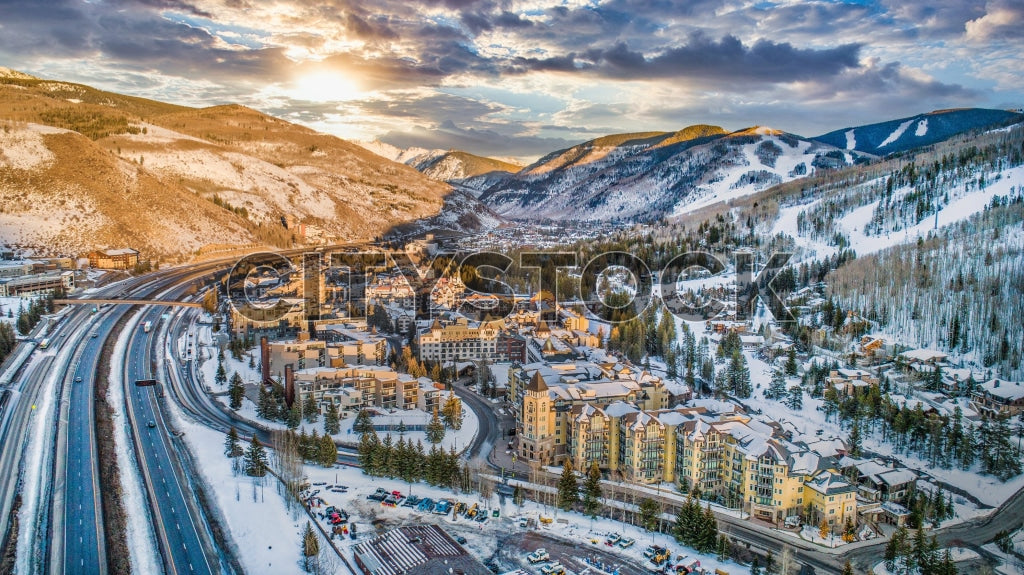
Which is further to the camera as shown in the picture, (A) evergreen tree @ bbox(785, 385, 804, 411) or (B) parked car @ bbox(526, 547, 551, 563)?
(A) evergreen tree @ bbox(785, 385, 804, 411)

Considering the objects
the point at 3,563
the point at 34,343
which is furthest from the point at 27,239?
the point at 3,563

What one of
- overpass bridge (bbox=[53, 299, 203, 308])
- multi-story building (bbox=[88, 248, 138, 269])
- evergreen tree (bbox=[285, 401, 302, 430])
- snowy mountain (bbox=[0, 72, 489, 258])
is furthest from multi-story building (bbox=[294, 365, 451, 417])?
snowy mountain (bbox=[0, 72, 489, 258])

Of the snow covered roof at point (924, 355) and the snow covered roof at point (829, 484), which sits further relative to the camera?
the snow covered roof at point (924, 355)

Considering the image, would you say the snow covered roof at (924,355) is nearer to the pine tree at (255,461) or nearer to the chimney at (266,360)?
the pine tree at (255,461)

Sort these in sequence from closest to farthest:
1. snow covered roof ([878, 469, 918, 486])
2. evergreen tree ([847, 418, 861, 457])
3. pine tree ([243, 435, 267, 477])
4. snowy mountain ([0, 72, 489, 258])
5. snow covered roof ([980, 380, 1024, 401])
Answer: snow covered roof ([878, 469, 918, 486]) → pine tree ([243, 435, 267, 477]) → evergreen tree ([847, 418, 861, 457]) → snow covered roof ([980, 380, 1024, 401]) → snowy mountain ([0, 72, 489, 258])

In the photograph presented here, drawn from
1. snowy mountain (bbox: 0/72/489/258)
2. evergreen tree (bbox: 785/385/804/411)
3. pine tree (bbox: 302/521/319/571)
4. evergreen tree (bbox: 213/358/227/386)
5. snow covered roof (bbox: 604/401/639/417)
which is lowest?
pine tree (bbox: 302/521/319/571)

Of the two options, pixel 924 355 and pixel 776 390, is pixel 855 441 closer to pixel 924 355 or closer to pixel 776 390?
pixel 776 390

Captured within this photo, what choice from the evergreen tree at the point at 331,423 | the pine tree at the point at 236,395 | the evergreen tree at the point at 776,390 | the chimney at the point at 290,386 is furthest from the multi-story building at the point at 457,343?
the evergreen tree at the point at 776,390

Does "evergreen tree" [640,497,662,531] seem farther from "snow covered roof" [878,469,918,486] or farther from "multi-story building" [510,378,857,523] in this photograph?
"snow covered roof" [878,469,918,486]
